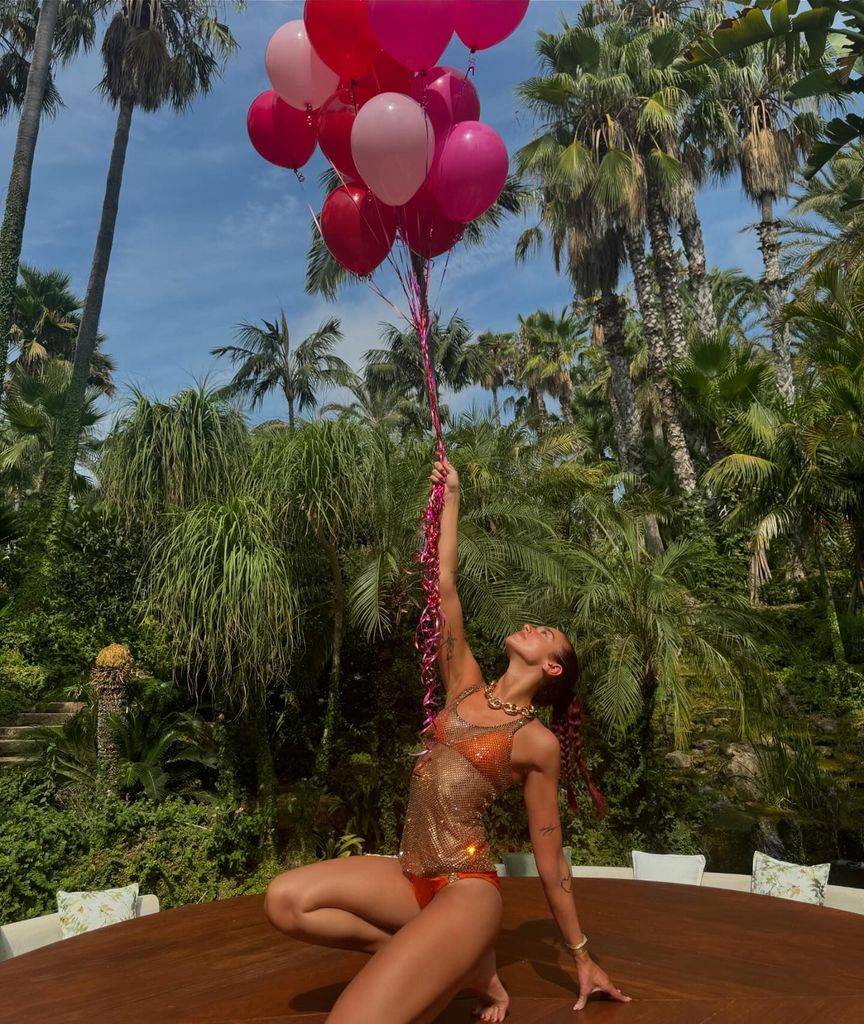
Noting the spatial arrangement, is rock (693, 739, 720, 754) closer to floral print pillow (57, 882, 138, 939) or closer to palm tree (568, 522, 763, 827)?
palm tree (568, 522, 763, 827)

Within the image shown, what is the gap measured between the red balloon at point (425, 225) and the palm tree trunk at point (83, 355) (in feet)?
37.8

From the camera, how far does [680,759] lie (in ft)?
34.9

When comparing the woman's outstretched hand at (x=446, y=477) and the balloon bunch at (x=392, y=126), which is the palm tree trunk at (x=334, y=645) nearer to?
the balloon bunch at (x=392, y=126)

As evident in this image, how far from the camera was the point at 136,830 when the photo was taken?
697 cm

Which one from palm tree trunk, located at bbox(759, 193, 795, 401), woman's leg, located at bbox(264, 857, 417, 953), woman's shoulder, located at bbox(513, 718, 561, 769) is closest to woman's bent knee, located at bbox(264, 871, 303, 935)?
woman's leg, located at bbox(264, 857, 417, 953)

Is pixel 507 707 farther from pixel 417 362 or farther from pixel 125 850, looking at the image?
pixel 417 362

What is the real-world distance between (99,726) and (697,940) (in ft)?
21.7

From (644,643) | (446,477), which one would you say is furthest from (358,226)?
(644,643)

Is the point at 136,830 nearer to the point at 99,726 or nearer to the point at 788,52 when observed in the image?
the point at 99,726

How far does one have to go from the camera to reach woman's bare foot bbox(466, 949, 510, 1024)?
1898mm

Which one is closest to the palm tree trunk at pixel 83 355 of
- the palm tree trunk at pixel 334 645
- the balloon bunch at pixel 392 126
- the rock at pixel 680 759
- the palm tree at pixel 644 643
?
the palm tree trunk at pixel 334 645

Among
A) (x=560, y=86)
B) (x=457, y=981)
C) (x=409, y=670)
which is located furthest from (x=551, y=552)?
(x=560, y=86)

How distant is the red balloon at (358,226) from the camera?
382cm

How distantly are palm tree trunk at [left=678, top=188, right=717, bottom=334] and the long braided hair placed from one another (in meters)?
16.2
